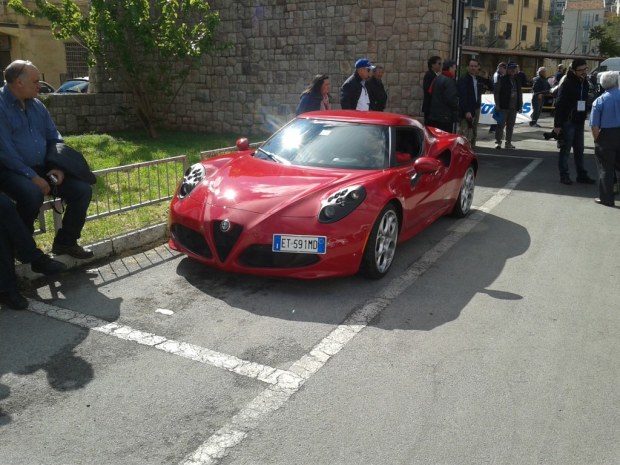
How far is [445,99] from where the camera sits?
33.1 ft

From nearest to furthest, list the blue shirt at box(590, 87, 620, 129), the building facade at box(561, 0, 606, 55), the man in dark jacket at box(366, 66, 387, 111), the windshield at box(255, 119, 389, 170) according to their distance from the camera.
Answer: the windshield at box(255, 119, 389, 170) < the blue shirt at box(590, 87, 620, 129) < the man in dark jacket at box(366, 66, 387, 111) < the building facade at box(561, 0, 606, 55)

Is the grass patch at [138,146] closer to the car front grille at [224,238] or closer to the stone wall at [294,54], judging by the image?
the stone wall at [294,54]

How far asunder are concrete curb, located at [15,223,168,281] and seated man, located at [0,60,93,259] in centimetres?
10

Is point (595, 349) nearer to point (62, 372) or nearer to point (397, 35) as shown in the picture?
point (62, 372)

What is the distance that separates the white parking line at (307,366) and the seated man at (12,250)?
2.21 metres

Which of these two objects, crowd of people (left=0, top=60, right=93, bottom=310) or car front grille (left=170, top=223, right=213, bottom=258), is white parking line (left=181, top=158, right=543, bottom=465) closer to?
car front grille (left=170, top=223, right=213, bottom=258)

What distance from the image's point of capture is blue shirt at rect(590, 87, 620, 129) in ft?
26.2

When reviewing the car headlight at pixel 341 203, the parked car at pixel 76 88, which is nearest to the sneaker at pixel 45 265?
the car headlight at pixel 341 203

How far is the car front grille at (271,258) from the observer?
4719mm

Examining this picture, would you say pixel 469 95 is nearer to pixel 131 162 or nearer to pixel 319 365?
pixel 131 162

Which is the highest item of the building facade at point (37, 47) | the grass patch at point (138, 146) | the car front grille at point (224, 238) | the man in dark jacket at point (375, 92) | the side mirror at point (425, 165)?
the building facade at point (37, 47)

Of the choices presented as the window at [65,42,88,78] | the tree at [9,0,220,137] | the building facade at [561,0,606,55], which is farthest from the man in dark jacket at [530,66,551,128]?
the building facade at [561,0,606,55]

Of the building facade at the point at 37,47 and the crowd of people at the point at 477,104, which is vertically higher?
the building facade at the point at 37,47

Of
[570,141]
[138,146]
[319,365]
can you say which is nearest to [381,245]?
[319,365]
